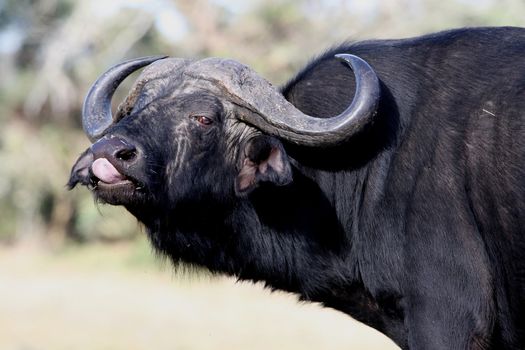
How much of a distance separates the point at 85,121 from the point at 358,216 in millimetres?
1915

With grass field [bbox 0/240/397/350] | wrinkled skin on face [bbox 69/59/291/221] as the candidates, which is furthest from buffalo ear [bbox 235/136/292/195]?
grass field [bbox 0/240/397/350]

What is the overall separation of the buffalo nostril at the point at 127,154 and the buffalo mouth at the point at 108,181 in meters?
0.06

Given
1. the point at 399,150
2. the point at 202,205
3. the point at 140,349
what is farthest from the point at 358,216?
the point at 140,349

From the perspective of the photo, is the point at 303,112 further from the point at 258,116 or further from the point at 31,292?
the point at 31,292

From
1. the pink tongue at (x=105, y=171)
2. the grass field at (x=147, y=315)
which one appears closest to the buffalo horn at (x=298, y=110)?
the pink tongue at (x=105, y=171)

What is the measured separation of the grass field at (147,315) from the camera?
540 inches

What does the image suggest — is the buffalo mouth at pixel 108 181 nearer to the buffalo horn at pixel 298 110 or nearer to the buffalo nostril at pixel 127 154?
the buffalo nostril at pixel 127 154

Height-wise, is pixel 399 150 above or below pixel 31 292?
above

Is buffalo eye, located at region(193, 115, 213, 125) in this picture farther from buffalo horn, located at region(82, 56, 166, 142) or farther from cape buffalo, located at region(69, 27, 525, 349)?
buffalo horn, located at region(82, 56, 166, 142)

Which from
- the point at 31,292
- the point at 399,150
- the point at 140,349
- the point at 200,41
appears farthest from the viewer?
the point at 200,41

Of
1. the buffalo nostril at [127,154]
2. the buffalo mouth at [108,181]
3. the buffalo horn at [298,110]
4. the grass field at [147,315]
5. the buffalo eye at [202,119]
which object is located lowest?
the grass field at [147,315]

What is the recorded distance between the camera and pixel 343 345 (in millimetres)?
13750

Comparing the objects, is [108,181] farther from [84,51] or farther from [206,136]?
[84,51]

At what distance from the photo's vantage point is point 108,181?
19.0ft
